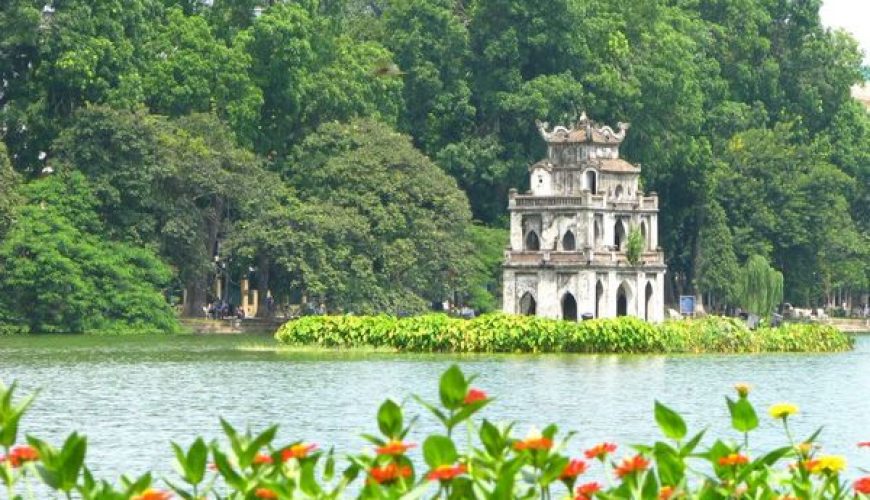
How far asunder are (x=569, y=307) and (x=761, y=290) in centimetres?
1156

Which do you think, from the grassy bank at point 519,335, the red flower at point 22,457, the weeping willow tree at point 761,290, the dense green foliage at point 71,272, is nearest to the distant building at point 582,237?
the weeping willow tree at point 761,290

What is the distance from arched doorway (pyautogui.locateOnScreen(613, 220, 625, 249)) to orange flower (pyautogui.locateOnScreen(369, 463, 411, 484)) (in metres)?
64.7

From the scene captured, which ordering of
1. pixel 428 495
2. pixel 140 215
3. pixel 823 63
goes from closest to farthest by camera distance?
1. pixel 428 495
2. pixel 140 215
3. pixel 823 63

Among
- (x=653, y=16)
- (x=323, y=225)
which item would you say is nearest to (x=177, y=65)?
(x=323, y=225)

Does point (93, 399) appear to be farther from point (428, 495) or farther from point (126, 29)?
point (126, 29)

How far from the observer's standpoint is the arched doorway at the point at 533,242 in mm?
78281

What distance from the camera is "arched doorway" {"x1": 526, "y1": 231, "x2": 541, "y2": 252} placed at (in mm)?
78281

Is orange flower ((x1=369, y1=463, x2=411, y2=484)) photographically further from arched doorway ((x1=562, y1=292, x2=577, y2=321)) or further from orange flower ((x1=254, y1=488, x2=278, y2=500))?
arched doorway ((x1=562, y1=292, x2=577, y2=321))

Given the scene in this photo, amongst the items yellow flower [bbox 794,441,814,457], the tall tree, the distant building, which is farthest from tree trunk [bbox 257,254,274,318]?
yellow flower [bbox 794,441,814,457]

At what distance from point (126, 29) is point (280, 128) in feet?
29.5

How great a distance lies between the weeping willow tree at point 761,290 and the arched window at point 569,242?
10.6m

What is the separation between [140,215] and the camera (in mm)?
76812

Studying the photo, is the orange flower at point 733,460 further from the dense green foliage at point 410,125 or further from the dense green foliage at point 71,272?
the dense green foliage at point 410,125

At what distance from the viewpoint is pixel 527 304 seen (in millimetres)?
77312
